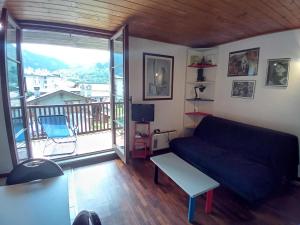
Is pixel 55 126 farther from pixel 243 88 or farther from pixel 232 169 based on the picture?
pixel 243 88

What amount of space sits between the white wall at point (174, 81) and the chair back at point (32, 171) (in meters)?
1.93

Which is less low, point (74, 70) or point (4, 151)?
point (74, 70)

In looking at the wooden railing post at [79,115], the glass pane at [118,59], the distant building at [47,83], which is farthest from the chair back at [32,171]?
the distant building at [47,83]

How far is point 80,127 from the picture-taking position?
4.13 metres

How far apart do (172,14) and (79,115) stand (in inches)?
124

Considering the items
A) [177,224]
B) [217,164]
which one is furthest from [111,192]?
[217,164]

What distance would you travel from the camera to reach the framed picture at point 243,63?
2.71 meters

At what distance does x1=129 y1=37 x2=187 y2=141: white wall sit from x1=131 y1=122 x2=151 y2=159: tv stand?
25 centimetres

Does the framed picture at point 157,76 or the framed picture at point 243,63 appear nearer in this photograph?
the framed picture at point 243,63

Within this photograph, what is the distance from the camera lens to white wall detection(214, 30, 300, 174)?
2289 mm

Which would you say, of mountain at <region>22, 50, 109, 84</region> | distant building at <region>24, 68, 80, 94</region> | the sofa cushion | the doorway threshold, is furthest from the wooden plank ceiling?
the doorway threshold

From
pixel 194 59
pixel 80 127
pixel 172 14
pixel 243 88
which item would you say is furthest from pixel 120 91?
pixel 243 88

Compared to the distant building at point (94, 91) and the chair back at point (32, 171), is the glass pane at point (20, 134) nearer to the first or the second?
the chair back at point (32, 171)

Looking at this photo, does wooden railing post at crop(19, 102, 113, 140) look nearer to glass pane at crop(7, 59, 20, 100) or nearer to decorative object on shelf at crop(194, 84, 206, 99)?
glass pane at crop(7, 59, 20, 100)
